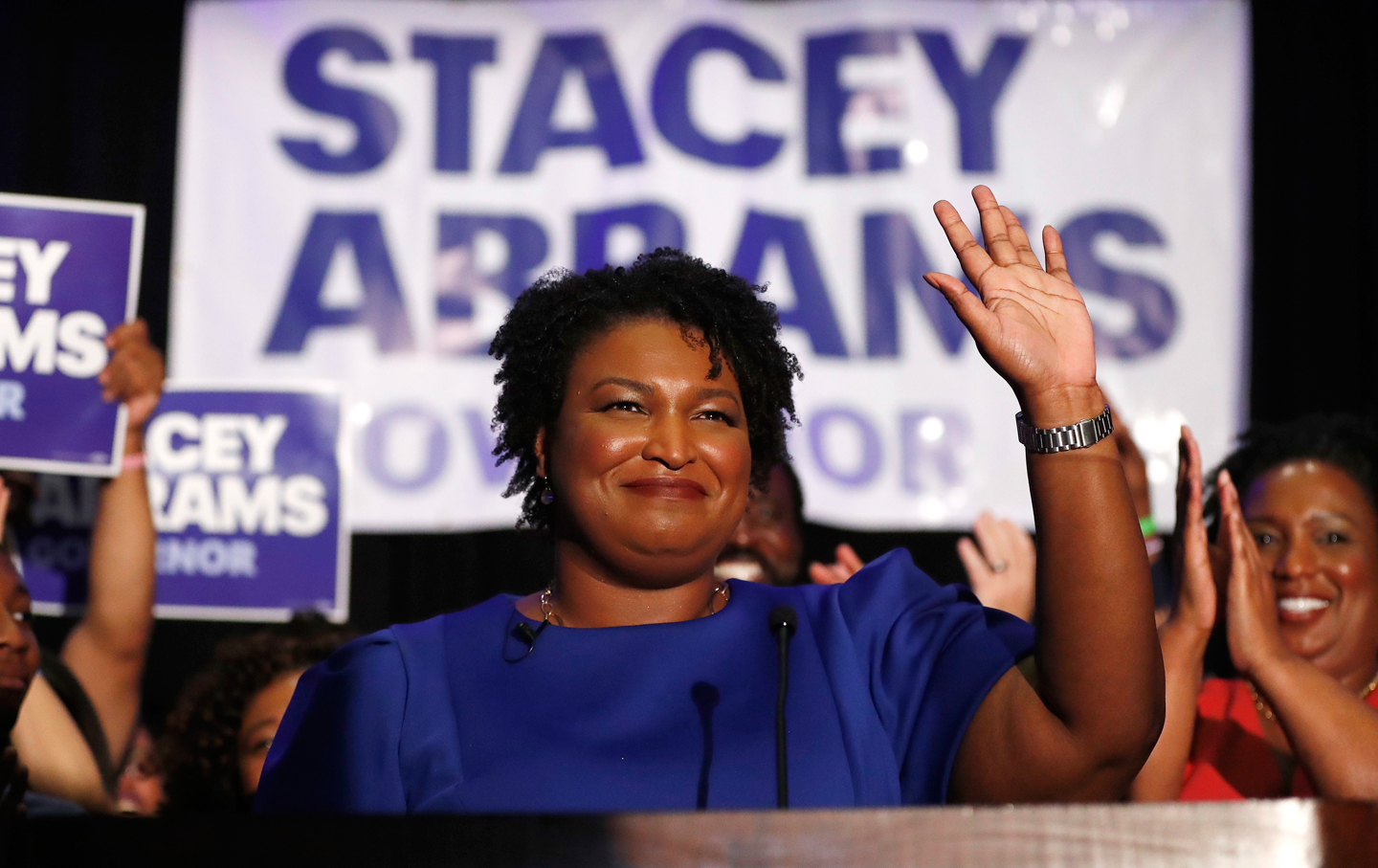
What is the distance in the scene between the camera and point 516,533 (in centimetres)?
390

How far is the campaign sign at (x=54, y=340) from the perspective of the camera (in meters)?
3.04

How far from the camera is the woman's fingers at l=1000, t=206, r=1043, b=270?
148 centimetres

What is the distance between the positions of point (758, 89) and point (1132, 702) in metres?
→ 3.07

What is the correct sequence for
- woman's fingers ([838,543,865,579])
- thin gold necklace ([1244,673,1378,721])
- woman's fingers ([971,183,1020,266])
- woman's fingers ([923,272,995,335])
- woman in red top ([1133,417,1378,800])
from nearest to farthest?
woman's fingers ([923,272,995,335]), woman's fingers ([971,183,1020,266]), woman in red top ([1133,417,1378,800]), thin gold necklace ([1244,673,1378,721]), woman's fingers ([838,543,865,579])

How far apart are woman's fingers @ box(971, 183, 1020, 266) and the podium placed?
786 mm

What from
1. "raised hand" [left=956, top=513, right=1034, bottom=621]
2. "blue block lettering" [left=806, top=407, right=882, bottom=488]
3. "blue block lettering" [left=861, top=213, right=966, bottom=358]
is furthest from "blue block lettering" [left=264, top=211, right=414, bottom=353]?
"raised hand" [left=956, top=513, right=1034, bottom=621]

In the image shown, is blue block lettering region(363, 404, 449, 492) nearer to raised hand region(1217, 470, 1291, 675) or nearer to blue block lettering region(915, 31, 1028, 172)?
blue block lettering region(915, 31, 1028, 172)

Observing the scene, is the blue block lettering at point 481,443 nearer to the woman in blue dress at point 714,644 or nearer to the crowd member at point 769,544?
the crowd member at point 769,544

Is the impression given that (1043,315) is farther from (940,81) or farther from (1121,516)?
(940,81)

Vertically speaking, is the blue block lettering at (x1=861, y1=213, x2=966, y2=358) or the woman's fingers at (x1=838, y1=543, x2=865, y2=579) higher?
the blue block lettering at (x1=861, y1=213, x2=966, y2=358)

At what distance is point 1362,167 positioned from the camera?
13.2ft

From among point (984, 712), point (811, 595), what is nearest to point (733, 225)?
point (811, 595)

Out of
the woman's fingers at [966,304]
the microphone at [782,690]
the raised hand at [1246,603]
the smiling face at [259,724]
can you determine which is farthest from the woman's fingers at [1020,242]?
the smiling face at [259,724]

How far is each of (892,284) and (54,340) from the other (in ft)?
7.70
